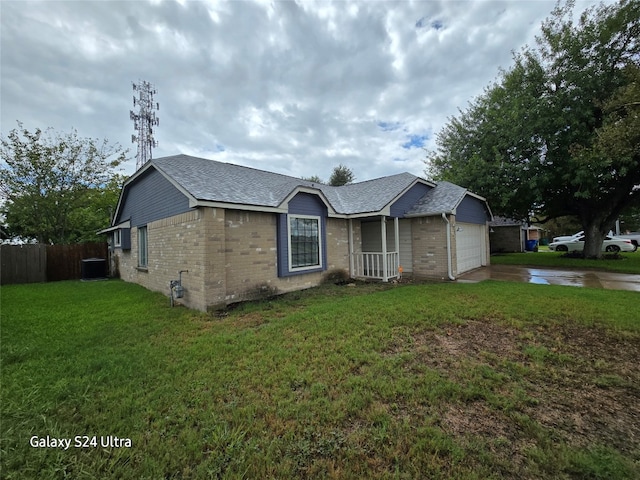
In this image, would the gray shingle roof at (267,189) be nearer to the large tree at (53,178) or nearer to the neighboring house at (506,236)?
the large tree at (53,178)

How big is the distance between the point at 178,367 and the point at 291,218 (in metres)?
5.73

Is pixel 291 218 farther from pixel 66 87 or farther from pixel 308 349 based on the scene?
pixel 66 87

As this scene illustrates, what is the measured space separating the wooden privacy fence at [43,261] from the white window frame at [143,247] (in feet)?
19.7

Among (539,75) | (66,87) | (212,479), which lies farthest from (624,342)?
(66,87)

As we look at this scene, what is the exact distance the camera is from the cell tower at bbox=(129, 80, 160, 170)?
55.2ft

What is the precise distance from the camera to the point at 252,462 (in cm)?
→ 211

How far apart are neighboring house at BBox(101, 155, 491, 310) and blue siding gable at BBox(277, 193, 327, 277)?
0.03 m

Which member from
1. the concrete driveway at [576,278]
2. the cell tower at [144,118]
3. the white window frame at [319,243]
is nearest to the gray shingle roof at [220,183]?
the white window frame at [319,243]

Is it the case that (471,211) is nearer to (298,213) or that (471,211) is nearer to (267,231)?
(298,213)

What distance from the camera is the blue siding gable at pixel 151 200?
797 centimetres

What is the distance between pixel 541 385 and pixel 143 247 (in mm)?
12439

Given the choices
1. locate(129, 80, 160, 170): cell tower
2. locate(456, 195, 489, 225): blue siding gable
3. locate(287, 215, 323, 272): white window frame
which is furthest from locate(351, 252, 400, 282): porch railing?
locate(129, 80, 160, 170): cell tower

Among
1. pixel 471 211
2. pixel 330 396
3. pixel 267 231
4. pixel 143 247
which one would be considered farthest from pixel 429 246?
pixel 143 247

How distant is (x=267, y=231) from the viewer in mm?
8102
